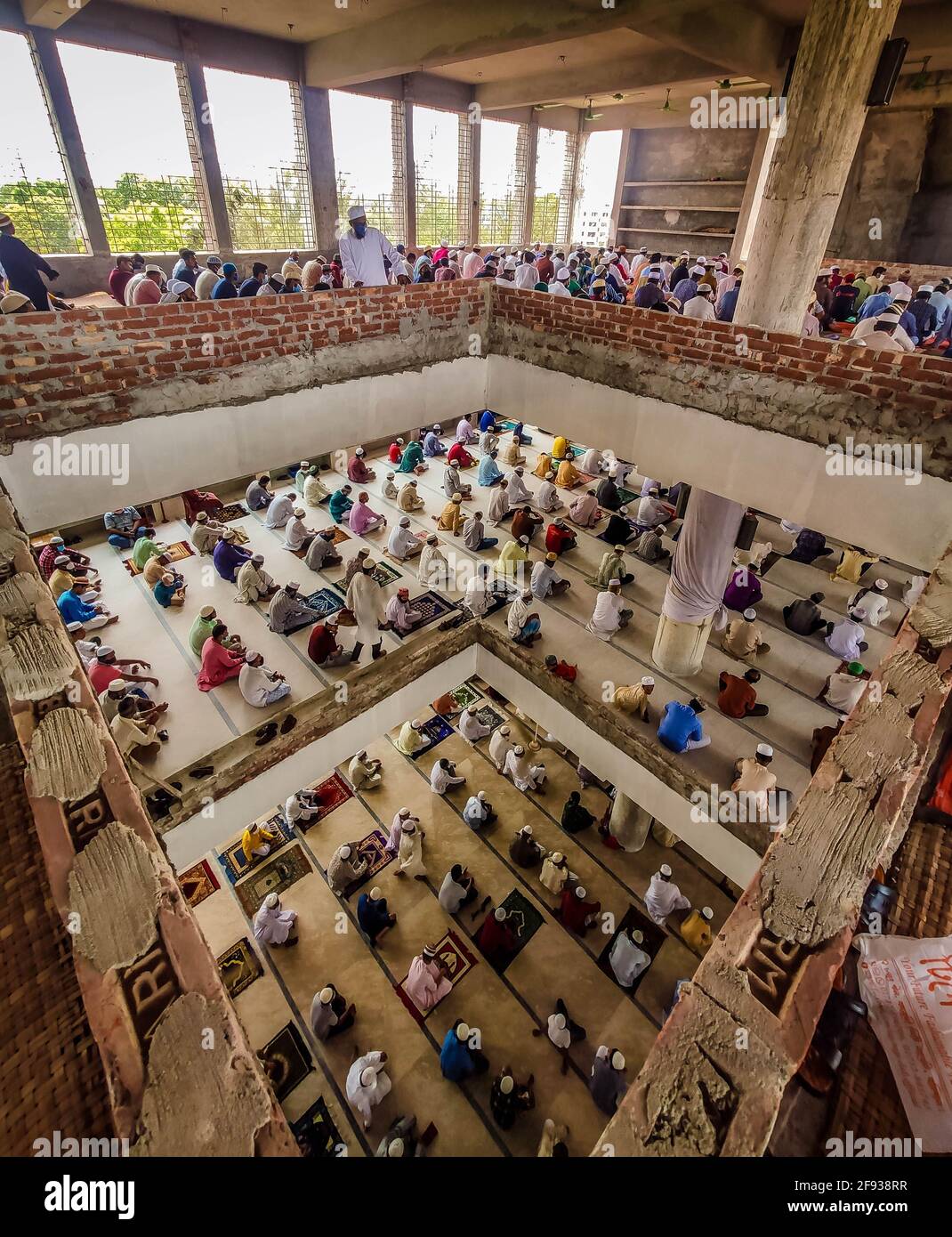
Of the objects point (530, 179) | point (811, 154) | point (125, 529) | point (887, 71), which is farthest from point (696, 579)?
point (530, 179)

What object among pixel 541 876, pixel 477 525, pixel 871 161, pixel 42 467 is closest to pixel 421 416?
pixel 477 525

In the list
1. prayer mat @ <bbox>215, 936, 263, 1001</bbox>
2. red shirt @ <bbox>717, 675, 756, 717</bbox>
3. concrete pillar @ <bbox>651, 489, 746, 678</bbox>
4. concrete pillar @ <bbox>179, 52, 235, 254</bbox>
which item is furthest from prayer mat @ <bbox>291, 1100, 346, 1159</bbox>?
concrete pillar @ <bbox>179, 52, 235, 254</bbox>

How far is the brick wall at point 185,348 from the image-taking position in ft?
15.3

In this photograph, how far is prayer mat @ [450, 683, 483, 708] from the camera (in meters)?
11.0

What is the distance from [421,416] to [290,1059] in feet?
24.6

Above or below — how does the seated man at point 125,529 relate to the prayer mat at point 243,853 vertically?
above

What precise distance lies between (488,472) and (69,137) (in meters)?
8.57

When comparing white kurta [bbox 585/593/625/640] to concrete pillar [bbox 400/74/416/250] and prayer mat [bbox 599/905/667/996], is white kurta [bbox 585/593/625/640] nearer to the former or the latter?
prayer mat [bbox 599/905/667/996]

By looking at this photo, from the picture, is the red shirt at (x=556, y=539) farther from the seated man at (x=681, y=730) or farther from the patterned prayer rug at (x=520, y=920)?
the patterned prayer rug at (x=520, y=920)

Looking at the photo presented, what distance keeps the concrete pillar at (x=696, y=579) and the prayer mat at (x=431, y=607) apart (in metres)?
2.94

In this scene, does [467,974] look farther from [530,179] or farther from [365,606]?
[530,179]

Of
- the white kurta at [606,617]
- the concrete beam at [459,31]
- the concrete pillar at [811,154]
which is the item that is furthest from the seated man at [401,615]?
the concrete beam at [459,31]

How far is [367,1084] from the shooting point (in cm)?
618

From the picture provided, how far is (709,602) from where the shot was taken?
712cm
